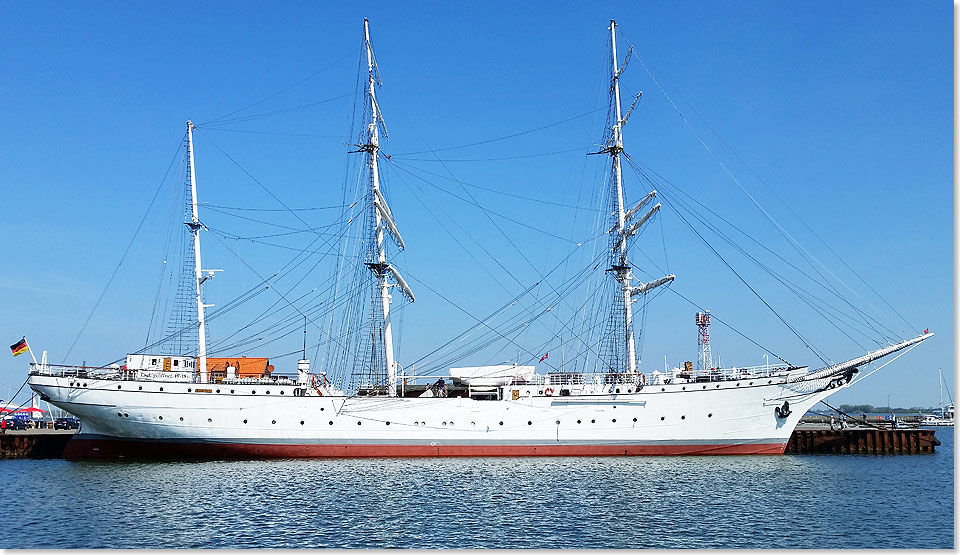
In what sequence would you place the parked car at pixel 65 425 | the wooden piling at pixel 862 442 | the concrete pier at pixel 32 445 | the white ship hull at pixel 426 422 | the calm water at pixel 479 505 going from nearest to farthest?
the calm water at pixel 479 505 → the white ship hull at pixel 426 422 → the concrete pier at pixel 32 445 → the wooden piling at pixel 862 442 → the parked car at pixel 65 425

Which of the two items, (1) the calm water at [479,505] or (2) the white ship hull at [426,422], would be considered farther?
(2) the white ship hull at [426,422]

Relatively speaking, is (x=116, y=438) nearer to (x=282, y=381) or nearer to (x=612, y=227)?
(x=282, y=381)

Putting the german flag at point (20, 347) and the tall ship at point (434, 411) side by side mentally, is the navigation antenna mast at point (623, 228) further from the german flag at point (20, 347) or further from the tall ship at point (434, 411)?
the german flag at point (20, 347)

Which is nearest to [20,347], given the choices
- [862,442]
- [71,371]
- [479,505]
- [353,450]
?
[71,371]

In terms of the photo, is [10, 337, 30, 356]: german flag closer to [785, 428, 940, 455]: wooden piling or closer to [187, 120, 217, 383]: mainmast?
[187, 120, 217, 383]: mainmast

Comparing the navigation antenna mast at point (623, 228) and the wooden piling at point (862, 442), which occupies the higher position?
the navigation antenna mast at point (623, 228)

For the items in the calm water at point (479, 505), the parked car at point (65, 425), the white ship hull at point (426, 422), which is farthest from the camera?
the parked car at point (65, 425)

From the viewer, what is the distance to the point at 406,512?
77.8ft

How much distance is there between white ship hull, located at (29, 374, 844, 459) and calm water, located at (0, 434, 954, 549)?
2054 mm

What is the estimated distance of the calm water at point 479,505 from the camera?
2045 cm

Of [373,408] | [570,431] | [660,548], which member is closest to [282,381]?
[373,408]

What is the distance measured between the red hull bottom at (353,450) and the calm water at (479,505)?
1595mm

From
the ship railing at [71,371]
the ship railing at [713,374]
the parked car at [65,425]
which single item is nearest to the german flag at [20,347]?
the ship railing at [71,371]

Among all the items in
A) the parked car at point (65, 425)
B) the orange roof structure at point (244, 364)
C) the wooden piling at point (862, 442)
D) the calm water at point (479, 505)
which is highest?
the orange roof structure at point (244, 364)
